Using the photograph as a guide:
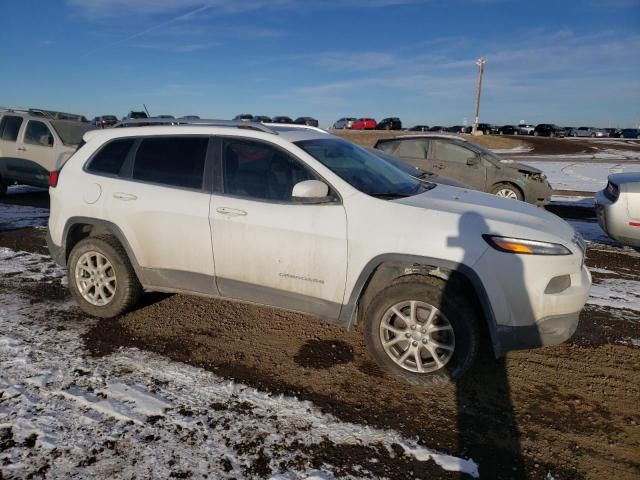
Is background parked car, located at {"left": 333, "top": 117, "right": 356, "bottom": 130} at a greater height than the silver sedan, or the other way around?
background parked car, located at {"left": 333, "top": 117, "right": 356, "bottom": 130}

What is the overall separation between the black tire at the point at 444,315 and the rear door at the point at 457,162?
7.49m

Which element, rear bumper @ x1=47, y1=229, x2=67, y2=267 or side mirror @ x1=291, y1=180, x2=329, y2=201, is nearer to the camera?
side mirror @ x1=291, y1=180, x2=329, y2=201

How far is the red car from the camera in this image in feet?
196

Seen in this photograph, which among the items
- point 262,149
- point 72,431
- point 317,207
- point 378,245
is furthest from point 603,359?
point 72,431

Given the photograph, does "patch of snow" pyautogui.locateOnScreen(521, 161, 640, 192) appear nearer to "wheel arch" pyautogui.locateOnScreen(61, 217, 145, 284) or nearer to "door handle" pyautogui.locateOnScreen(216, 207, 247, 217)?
"door handle" pyautogui.locateOnScreen(216, 207, 247, 217)

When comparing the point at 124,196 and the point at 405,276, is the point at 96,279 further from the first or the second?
the point at 405,276

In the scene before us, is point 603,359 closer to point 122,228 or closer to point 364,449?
point 364,449

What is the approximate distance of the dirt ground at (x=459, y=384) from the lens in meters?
2.65

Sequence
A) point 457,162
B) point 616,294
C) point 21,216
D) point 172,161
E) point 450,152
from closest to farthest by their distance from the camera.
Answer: point 172,161
point 616,294
point 21,216
point 457,162
point 450,152

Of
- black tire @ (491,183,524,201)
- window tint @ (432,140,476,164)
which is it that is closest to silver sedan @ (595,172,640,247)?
black tire @ (491,183,524,201)

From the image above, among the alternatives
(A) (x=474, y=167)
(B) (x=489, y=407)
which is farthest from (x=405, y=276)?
(A) (x=474, y=167)

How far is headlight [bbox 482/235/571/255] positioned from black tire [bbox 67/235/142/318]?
122 inches

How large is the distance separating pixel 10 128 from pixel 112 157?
30.4 feet

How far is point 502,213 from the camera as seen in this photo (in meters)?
3.38
